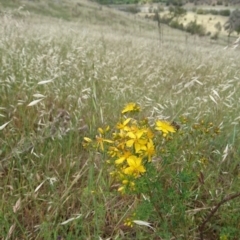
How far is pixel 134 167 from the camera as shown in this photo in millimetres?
1198

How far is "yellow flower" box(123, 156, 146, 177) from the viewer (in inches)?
46.9

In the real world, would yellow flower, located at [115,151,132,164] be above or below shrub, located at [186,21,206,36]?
above

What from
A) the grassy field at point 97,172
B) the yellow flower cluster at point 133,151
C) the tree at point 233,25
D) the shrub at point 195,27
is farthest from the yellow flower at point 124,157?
the shrub at point 195,27

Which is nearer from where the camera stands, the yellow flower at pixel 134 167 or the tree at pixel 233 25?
the yellow flower at pixel 134 167

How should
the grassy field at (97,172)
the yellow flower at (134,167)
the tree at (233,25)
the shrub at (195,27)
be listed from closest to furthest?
the yellow flower at (134,167) → the grassy field at (97,172) → the tree at (233,25) → the shrub at (195,27)

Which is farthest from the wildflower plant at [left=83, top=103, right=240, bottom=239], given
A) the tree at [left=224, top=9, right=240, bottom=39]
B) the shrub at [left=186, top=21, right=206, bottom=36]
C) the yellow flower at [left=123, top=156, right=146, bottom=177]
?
the shrub at [left=186, top=21, right=206, bottom=36]

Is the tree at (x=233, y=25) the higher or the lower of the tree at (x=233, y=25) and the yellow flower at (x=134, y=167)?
the lower

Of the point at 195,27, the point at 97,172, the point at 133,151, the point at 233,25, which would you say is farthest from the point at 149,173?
the point at 195,27

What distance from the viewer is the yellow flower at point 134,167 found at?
119cm

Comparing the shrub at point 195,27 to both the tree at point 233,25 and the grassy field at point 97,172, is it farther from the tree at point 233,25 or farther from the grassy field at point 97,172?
the grassy field at point 97,172

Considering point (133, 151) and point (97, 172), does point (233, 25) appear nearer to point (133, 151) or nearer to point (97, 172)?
point (97, 172)

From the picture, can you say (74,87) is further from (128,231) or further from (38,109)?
→ (128,231)

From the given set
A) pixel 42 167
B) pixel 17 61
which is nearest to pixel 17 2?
pixel 17 61

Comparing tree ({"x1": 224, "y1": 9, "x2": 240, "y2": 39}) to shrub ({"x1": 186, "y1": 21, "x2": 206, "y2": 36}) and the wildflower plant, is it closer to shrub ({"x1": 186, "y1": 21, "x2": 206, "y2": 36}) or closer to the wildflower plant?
shrub ({"x1": 186, "y1": 21, "x2": 206, "y2": 36})
